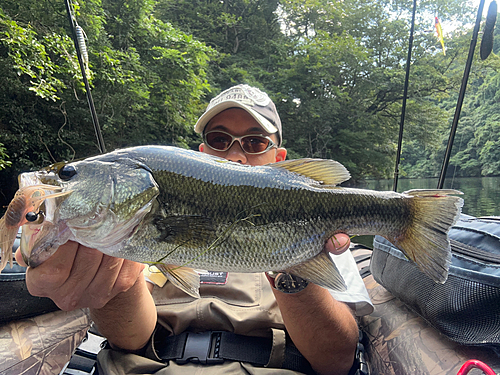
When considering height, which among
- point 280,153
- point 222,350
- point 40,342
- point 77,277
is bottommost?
point 40,342

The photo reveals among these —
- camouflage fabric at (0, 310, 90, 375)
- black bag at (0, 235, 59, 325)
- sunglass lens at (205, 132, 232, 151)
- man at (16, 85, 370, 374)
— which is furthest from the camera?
sunglass lens at (205, 132, 232, 151)

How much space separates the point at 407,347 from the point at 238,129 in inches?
75.8

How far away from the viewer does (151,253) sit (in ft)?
3.80

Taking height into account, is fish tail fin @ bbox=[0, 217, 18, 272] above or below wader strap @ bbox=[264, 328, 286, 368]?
above

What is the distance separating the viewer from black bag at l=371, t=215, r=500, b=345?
1.24m

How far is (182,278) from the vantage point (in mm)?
1226

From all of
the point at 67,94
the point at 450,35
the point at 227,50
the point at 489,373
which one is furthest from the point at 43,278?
the point at 450,35

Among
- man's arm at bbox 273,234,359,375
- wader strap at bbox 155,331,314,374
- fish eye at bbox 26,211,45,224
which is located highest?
fish eye at bbox 26,211,45,224

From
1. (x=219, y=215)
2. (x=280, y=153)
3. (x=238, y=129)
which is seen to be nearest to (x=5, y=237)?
(x=219, y=215)

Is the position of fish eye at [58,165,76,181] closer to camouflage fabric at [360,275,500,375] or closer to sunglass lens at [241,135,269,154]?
sunglass lens at [241,135,269,154]

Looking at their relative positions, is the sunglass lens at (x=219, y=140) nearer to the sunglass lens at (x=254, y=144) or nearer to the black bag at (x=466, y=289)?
the sunglass lens at (x=254, y=144)

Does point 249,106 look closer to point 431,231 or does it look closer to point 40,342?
point 431,231

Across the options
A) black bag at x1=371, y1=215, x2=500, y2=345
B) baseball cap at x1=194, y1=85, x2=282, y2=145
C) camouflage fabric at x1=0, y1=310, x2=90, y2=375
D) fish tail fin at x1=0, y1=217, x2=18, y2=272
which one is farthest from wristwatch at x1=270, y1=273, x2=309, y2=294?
camouflage fabric at x1=0, y1=310, x2=90, y2=375

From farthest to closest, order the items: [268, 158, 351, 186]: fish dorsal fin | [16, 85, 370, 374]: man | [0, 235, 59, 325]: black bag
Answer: [0, 235, 59, 325]: black bag → [16, 85, 370, 374]: man → [268, 158, 351, 186]: fish dorsal fin
